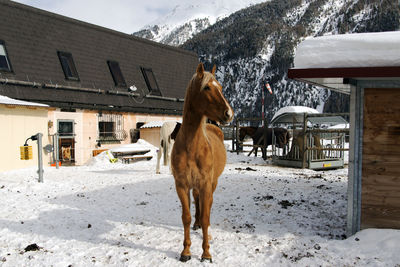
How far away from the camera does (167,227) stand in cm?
568

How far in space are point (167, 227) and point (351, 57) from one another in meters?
4.34

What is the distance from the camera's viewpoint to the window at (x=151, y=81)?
21562 mm

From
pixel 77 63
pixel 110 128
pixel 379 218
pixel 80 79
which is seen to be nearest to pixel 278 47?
pixel 77 63

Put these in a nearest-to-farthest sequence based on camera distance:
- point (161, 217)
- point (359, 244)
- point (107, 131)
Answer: point (359, 244)
point (161, 217)
point (107, 131)

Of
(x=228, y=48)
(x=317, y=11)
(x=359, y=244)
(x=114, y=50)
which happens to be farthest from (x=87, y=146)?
(x=317, y=11)

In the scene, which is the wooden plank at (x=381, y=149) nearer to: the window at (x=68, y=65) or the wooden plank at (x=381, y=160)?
the wooden plank at (x=381, y=160)

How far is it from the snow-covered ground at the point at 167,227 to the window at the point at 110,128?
26.5ft

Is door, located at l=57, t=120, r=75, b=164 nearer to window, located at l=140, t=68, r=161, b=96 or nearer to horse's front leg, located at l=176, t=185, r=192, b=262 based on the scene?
window, located at l=140, t=68, r=161, b=96

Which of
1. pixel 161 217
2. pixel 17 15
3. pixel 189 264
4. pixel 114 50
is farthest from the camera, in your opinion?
pixel 114 50

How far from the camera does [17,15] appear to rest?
54.6 ft

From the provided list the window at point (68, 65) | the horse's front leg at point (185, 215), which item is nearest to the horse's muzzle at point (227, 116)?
the horse's front leg at point (185, 215)

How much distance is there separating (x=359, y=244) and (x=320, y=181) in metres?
5.91

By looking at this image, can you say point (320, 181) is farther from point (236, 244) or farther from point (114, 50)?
point (114, 50)

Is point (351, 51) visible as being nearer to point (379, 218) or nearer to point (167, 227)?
point (379, 218)
